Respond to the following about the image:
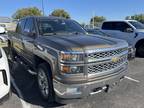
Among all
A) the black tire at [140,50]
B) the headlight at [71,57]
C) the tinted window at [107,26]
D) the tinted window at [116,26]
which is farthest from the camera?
the tinted window at [107,26]

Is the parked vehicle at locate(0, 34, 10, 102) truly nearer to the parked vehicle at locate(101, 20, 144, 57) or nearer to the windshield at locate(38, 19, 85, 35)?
the windshield at locate(38, 19, 85, 35)

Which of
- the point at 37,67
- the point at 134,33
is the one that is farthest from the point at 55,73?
the point at 134,33

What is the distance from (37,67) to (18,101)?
0.90 metres

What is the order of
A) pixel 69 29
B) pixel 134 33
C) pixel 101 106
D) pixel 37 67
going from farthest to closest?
pixel 134 33 < pixel 69 29 < pixel 37 67 < pixel 101 106

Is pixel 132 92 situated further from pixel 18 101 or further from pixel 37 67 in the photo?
pixel 18 101

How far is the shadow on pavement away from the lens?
14.3 feet

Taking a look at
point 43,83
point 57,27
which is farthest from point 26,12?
point 43,83

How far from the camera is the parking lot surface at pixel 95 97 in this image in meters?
4.19

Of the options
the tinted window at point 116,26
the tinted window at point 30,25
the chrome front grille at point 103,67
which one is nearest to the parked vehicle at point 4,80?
the chrome front grille at point 103,67

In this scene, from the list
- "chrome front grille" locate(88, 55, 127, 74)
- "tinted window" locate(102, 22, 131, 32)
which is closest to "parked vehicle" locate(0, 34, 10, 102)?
"chrome front grille" locate(88, 55, 127, 74)

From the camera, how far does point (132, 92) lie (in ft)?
15.9

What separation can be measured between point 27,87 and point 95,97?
1933 millimetres

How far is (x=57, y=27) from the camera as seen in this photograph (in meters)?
5.18

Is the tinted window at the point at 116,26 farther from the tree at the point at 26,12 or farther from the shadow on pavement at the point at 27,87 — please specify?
the tree at the point at 26,12
